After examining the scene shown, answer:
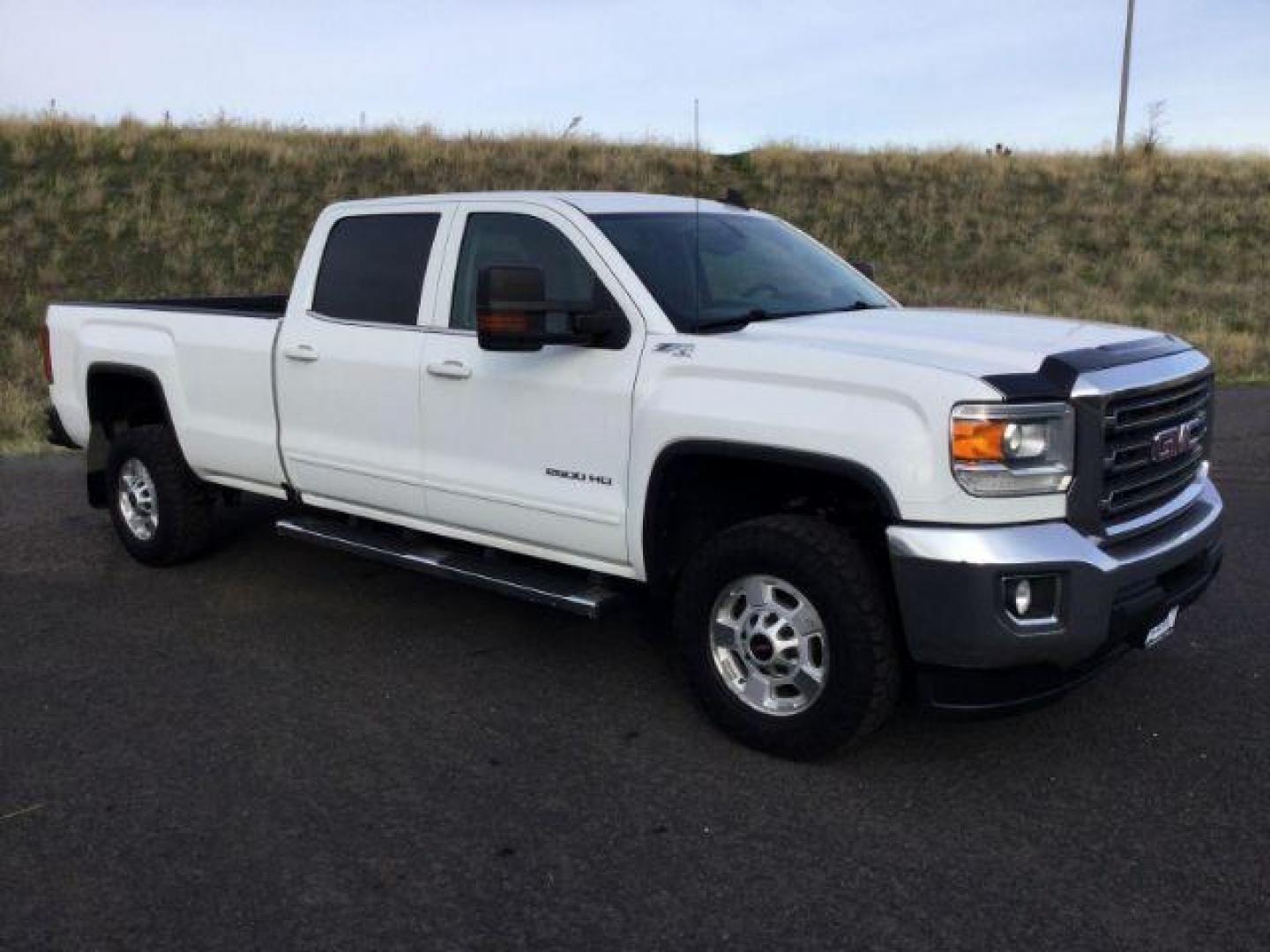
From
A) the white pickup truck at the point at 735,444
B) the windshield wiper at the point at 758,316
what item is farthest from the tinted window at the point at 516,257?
the windshield wiper at the point at 758,316

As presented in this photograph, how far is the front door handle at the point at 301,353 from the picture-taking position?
18.6 feet

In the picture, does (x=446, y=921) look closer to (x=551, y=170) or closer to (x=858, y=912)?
(x=858, y=912)

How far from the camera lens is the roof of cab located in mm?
5059

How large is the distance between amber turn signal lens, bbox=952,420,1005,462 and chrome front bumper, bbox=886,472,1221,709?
0.73 feet

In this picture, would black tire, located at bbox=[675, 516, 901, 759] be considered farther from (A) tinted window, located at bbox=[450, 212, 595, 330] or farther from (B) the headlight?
(A) tinted window, located at bbox=[450, 212, 595, 330]

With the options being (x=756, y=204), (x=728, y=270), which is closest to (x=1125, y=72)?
(x=756, y=204)

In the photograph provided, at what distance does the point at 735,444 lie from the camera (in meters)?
4.16

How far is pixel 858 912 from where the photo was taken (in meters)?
3.29

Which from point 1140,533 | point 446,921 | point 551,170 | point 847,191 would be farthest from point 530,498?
point 847,191

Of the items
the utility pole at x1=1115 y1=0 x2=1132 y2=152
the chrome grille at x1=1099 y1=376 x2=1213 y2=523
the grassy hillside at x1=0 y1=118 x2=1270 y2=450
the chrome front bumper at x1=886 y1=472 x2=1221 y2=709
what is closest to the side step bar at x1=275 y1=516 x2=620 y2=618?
the chrome front bumper at x1=886 y1=472 x2=1221 y2=709

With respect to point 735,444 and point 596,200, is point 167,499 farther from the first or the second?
point 735,444

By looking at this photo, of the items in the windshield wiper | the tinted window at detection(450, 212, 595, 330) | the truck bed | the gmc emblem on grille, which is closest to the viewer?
the gmc emblem on grille

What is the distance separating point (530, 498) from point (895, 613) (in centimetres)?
154

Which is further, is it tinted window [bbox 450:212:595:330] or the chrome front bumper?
tinted window [bbox 450:212:595:330]
